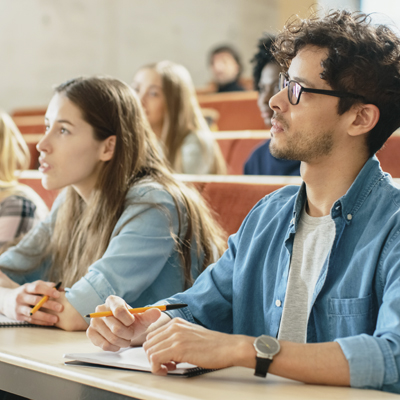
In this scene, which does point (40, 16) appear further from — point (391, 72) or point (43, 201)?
point (391, 72)

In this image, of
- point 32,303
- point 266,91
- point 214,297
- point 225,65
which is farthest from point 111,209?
point 225,65

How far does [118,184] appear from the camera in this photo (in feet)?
5.10

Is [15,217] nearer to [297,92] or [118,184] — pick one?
[118,184]

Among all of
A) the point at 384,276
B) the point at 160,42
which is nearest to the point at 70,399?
the point at 384,276

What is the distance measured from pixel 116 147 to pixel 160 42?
5.42 m

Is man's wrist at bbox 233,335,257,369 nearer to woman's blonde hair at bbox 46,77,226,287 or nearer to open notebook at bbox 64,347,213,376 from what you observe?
open notebook at bbox 64,347,213,376

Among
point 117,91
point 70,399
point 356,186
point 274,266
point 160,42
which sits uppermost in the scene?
point 160,42

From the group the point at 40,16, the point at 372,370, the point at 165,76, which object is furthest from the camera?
the point at 40,16

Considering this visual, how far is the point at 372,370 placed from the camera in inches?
32.9

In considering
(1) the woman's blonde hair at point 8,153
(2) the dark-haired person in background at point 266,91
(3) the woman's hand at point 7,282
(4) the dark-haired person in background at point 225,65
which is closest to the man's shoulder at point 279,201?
(3) the woman's hand at point 7,282

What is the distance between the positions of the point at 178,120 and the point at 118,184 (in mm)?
1608

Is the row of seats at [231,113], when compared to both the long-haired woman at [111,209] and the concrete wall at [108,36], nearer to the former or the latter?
the concrete wall at [108,36]

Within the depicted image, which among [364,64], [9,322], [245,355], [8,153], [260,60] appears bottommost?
[9,322]

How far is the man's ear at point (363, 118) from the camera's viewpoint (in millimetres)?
1081
